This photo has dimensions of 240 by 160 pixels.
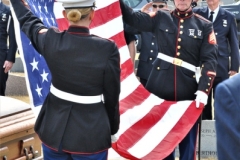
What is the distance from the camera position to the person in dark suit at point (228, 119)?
53.2 inches

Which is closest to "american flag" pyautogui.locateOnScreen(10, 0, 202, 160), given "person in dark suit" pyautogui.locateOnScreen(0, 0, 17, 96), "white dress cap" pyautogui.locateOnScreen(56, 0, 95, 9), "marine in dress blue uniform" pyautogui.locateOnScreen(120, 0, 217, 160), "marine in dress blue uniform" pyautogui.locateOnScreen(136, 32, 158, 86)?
"marine in dress blue uniform" pyautogui.locateOnScreen(120, 0, 217, 160)

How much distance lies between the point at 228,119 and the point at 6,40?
408 centimetres

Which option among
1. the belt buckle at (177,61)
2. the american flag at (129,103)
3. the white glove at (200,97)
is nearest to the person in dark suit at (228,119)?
the american flag at (129,103)

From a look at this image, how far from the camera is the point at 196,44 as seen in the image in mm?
3436

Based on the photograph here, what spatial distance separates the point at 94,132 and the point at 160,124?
1.29m

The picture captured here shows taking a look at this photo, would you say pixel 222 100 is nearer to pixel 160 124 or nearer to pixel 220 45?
pixel 160 124

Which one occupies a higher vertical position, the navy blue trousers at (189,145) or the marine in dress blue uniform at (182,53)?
the marine in dress blue uniform at (182,53)

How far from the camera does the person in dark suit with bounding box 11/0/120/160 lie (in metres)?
2.32

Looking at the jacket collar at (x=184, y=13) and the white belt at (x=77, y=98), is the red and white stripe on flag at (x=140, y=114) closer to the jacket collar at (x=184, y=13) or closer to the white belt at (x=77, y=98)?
the jacket collar at (x=184, y=13)

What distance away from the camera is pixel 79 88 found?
234cm

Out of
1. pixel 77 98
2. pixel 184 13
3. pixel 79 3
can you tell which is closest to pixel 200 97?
pixel 184 13

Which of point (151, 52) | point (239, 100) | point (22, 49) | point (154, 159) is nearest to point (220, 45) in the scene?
point (151, 52)

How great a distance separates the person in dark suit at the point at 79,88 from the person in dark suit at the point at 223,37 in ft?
8.22

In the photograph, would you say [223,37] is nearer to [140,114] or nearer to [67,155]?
[140,114]
